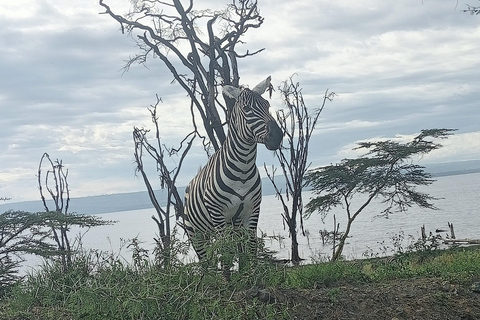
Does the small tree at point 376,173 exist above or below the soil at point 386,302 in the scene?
above

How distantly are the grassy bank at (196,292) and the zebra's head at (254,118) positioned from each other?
55.3 inches

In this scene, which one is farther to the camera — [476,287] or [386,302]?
[476,287]

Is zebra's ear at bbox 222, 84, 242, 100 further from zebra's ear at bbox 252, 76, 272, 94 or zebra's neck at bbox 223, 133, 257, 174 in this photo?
zebra's neck at bbox 223, 133, 257, 174

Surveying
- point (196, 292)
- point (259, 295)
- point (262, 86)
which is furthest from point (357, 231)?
point (196, 292)

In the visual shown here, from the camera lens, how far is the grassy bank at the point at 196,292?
4129 mm

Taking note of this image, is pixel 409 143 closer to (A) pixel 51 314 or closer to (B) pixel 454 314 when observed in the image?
(B) pixel 454 314

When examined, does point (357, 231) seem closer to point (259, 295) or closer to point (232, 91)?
point (232, 91)

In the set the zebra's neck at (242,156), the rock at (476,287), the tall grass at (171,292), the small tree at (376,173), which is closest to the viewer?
the tall grass at (171,292)

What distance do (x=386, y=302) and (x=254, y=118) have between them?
2.20 metres

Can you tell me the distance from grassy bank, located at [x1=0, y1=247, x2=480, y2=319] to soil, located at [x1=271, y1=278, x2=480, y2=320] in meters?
0.01

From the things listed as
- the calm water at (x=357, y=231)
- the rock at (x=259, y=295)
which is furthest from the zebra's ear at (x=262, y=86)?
the rock at (x=259, y=295)

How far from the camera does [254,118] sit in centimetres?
612

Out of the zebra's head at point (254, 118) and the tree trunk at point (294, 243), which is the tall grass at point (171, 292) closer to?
the zebra's head at point (254, 118)

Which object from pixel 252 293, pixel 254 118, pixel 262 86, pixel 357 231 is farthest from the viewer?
pixel 357 231
